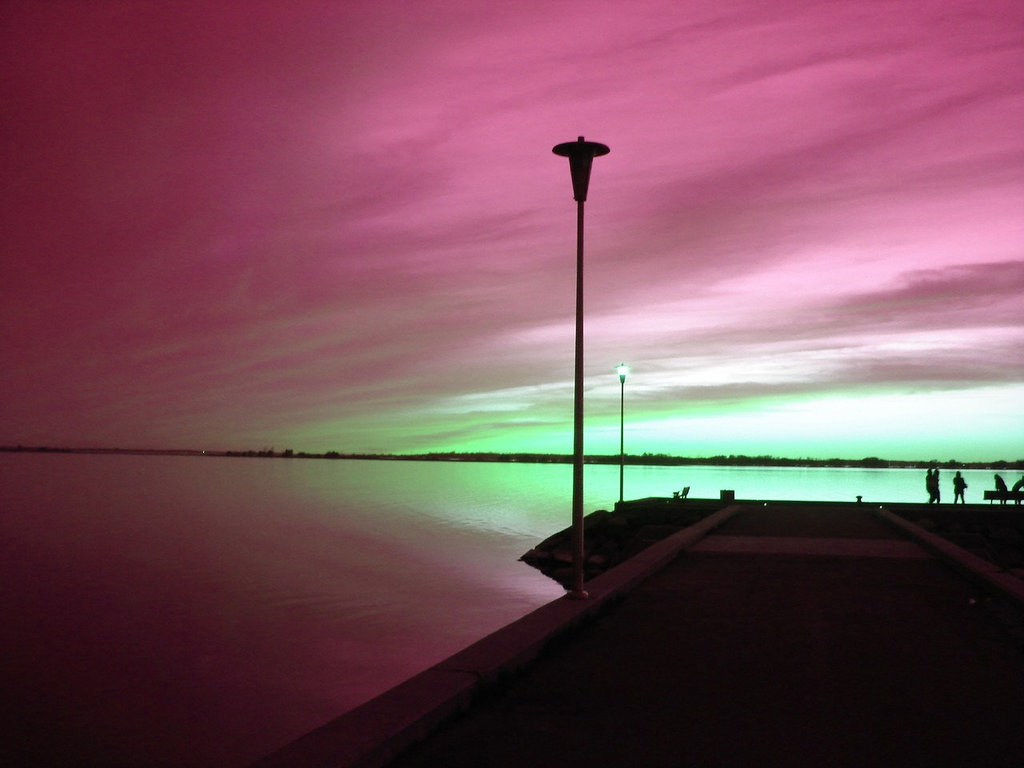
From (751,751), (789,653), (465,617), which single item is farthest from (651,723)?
(465,617)

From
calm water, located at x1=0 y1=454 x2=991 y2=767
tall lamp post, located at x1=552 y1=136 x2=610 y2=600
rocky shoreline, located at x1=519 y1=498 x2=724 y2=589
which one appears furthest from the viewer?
rocky shoreline, located at x1=519 y1=498 x2=724 y2=589

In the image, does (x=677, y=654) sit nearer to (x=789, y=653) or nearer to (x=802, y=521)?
(x=789, y=653)

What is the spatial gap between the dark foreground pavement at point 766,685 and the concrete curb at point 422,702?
0.38 feet

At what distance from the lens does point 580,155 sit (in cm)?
1234

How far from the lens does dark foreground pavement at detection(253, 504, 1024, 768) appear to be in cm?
656

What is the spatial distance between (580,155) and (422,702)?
7.82 meters

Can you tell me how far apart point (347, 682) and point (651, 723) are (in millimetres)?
15164

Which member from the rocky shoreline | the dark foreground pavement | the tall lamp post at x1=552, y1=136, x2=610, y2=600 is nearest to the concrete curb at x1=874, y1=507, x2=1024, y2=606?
the dark foreground pavement

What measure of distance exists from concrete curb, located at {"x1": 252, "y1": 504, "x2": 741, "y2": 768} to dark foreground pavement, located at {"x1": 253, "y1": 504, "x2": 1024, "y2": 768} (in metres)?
0.12

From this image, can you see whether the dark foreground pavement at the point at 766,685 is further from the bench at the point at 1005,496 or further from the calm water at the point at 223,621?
the bench at the point at 1005,496

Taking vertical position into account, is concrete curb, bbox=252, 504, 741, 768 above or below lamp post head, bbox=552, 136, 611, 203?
below

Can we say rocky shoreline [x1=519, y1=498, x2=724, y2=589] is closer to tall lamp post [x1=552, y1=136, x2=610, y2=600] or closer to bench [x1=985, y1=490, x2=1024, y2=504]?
bench [x1=985, y1=490, x2=1024, y2=504]

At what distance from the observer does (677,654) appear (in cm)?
971

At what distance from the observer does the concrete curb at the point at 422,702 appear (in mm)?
5824
